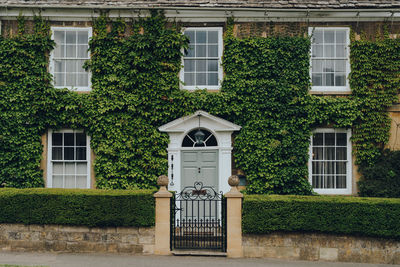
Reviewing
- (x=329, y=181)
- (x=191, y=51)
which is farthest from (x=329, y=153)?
(x=191, y=51)

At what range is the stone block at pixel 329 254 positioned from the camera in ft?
32.3

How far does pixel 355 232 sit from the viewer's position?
9.80m

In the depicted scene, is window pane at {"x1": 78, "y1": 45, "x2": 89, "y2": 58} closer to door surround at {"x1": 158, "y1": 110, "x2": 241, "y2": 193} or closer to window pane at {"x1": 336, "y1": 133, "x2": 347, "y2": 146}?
door surround at {"x1": 158, "y1": 110, "x2": 241, "y2": 193}

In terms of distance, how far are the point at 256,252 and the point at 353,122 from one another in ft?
18.1

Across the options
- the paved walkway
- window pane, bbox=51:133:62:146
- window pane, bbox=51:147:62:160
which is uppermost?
window pane, bbox=51:133:62:146

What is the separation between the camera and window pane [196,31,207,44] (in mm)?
13195

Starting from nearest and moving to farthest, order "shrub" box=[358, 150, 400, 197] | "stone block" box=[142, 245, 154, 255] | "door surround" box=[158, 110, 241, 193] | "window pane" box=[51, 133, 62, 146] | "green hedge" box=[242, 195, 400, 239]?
"green hedge" box=[242, 195, 400, 239] < "stone block" box=[142, 245, 154, 255] < "shrub" box=[358, 150, 400, 197] < "door surround" box=[158, 110, 241, 193] < "window pane" box=[51, 133, 62, 146]

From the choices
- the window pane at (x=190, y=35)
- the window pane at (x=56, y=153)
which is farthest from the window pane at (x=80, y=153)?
the window pane at (x=190, y=35)

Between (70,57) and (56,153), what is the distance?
10.3 ft

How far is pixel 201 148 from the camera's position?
42.4ft

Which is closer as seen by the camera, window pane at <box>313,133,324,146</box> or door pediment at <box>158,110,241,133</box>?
door pediment at <box>158,110,241,133</box>

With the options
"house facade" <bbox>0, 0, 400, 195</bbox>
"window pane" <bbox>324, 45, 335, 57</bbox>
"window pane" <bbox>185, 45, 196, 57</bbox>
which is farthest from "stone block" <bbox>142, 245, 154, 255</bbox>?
"window pane" <bbox>324, 45, 335, 57</bbox>

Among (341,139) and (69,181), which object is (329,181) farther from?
(69,181)

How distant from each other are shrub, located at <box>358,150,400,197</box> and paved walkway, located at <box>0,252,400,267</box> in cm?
318
